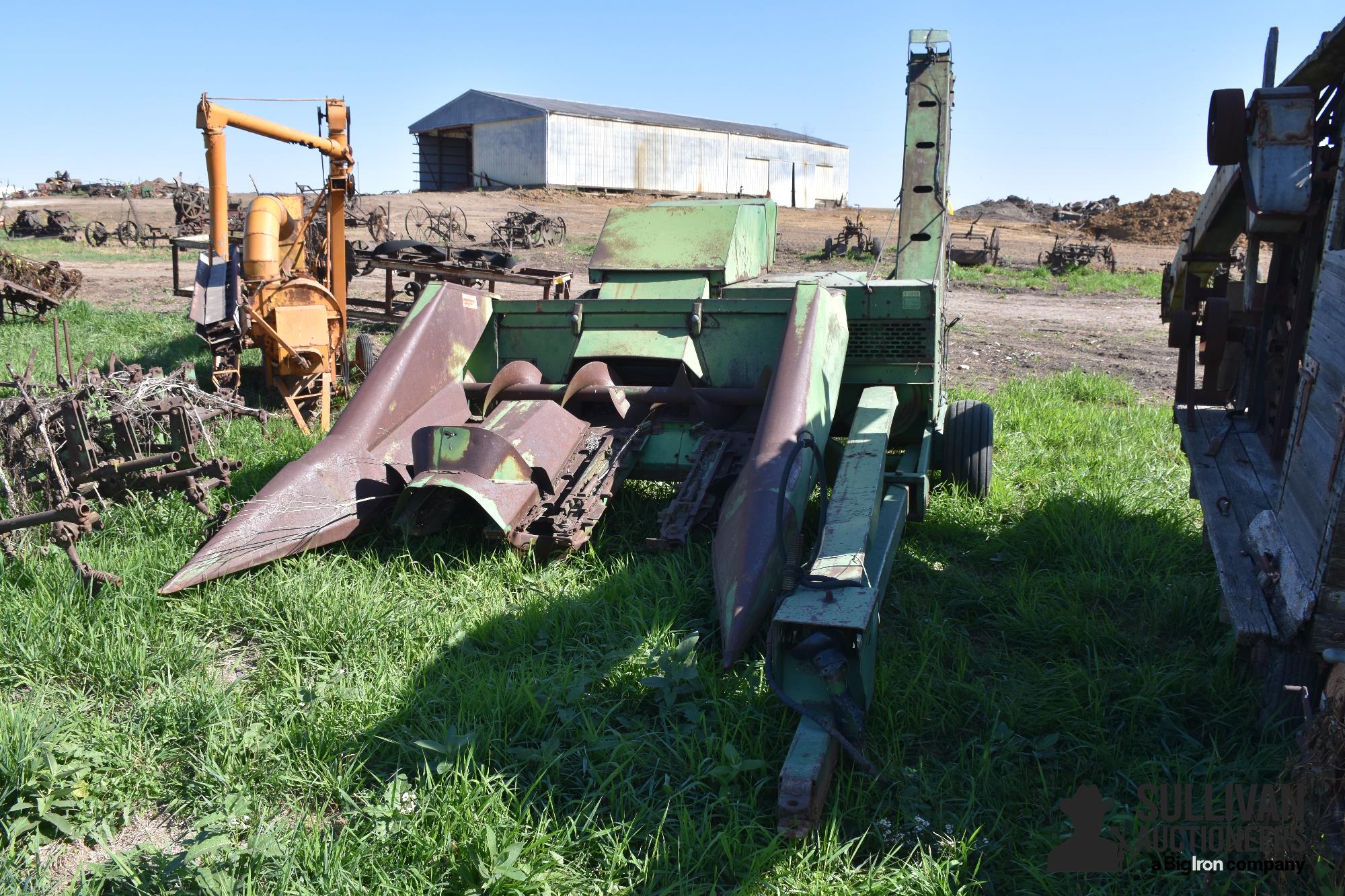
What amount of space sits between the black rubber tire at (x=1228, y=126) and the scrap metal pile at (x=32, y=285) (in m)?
12.3

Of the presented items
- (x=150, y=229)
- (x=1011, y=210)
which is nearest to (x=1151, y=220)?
(x=1011, y=210)

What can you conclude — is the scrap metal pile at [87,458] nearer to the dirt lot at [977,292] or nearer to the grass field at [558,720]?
the grass field at [558,720]

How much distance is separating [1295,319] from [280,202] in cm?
727

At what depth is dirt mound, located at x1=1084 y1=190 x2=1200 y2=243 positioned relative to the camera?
30.2 metres

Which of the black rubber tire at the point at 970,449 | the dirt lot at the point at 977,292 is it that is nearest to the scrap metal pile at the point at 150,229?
the dirt lot at the point at 977,292

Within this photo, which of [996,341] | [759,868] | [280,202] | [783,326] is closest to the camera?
[759,868]

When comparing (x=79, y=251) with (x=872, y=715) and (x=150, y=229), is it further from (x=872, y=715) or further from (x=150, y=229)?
(x=872, y=715)

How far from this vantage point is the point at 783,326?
4.81 meters

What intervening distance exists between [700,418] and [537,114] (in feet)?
101

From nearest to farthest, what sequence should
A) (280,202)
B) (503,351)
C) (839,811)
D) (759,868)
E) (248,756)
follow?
1. (759,868)
2. (839,811)
3. (248,756)
4. (503,351)
5. (280,202)

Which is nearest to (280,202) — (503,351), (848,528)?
(503,351)

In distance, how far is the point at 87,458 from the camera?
4496 millimetres

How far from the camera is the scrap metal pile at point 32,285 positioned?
11630 mm

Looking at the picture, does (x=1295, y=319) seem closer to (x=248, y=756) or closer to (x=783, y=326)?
(x=783, y=326)
